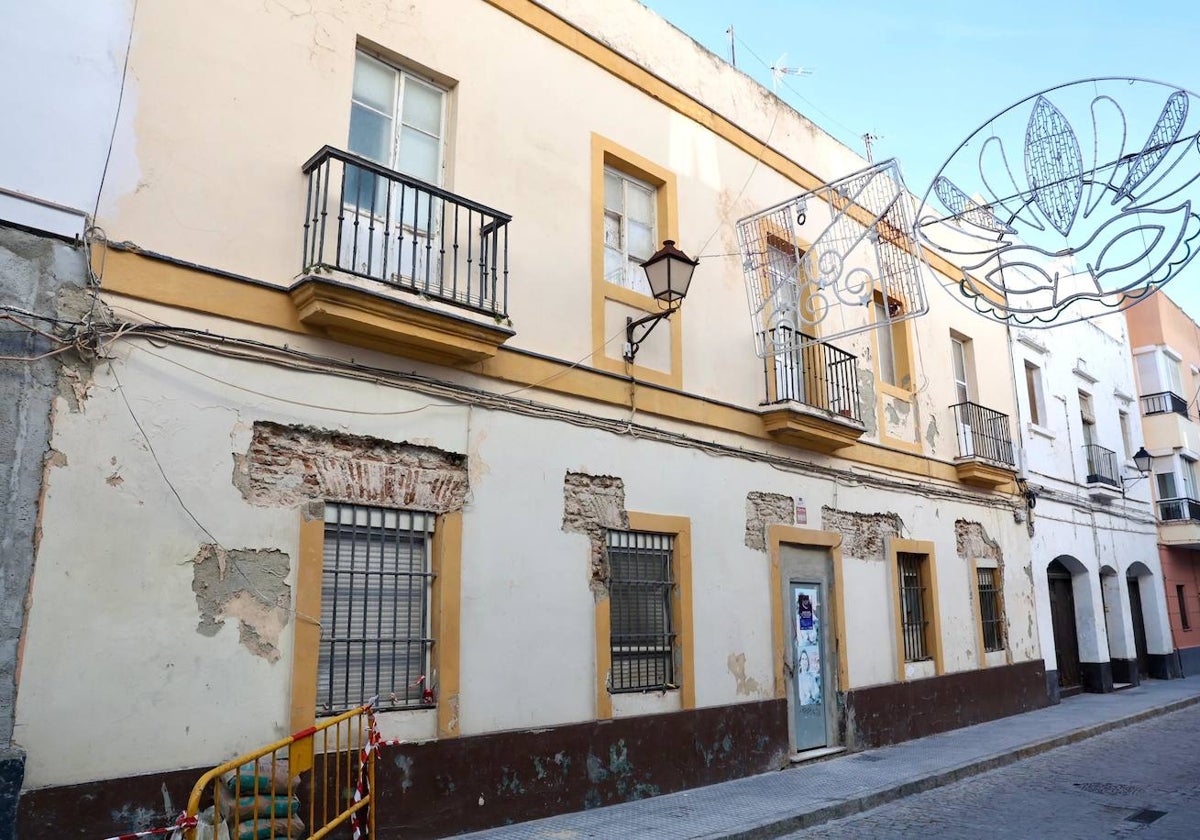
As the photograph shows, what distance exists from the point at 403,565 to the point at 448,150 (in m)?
3.36

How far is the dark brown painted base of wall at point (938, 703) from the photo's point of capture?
32.7 feet

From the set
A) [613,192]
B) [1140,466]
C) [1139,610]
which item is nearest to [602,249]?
[613,192]

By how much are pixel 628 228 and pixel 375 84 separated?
9.30ft

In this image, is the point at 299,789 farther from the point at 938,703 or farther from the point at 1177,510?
the point at 1177,510

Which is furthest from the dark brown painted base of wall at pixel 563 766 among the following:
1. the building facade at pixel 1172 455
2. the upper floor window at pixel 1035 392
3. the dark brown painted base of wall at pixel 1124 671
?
the building facade at pixel 1172 455

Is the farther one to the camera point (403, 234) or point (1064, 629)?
point (1064, 629)

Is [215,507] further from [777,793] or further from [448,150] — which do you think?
[777,793]

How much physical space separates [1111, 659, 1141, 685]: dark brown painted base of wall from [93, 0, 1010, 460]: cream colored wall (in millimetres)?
8615

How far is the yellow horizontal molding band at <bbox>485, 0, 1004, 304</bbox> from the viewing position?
7938 millimetres

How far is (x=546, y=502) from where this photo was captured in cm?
715

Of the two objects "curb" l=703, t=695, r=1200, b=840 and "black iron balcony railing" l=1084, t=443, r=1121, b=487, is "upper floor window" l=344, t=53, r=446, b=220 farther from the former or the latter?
"black iron balcony railing" l=1084, t=443, r=1121, b=487

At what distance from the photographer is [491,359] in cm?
696

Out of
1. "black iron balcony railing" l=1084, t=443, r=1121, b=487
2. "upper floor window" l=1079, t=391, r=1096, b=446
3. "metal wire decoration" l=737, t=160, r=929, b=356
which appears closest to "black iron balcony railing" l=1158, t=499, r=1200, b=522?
"black iron balcony railing" l=1084, t=443, r=1121, b=487

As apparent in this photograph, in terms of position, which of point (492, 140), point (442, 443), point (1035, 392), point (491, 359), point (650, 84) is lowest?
point (442, 443)
